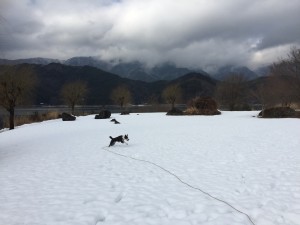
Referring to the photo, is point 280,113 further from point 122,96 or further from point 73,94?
point 122,96

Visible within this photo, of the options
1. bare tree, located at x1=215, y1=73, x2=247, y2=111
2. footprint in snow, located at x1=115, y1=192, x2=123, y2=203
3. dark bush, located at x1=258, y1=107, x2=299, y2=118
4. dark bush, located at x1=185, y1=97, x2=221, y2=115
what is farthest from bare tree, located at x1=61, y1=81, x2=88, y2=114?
footprint in snow, located at x1=115, y1=192, x2=123, y2=203

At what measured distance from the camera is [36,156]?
12.6 metres

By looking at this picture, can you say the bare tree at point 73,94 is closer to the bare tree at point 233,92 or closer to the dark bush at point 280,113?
the bare tree at point 233,92

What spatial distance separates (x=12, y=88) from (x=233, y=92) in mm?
42316

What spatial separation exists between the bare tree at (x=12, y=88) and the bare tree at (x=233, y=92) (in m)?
38.4

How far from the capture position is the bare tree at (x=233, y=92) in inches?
2293

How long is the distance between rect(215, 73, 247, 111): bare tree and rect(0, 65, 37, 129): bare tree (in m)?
38.4

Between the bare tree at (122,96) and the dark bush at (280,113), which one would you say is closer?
the dark bush at (280,113)

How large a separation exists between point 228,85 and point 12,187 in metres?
56.5

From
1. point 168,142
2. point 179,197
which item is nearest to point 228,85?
point 168,142

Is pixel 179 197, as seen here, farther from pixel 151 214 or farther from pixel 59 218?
pixel 59 218

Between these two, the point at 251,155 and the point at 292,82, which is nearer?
the point at 251,155

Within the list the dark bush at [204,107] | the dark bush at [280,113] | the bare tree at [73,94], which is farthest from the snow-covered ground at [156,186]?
the bare tree at [73,94]

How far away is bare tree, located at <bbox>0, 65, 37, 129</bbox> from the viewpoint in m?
29.4
